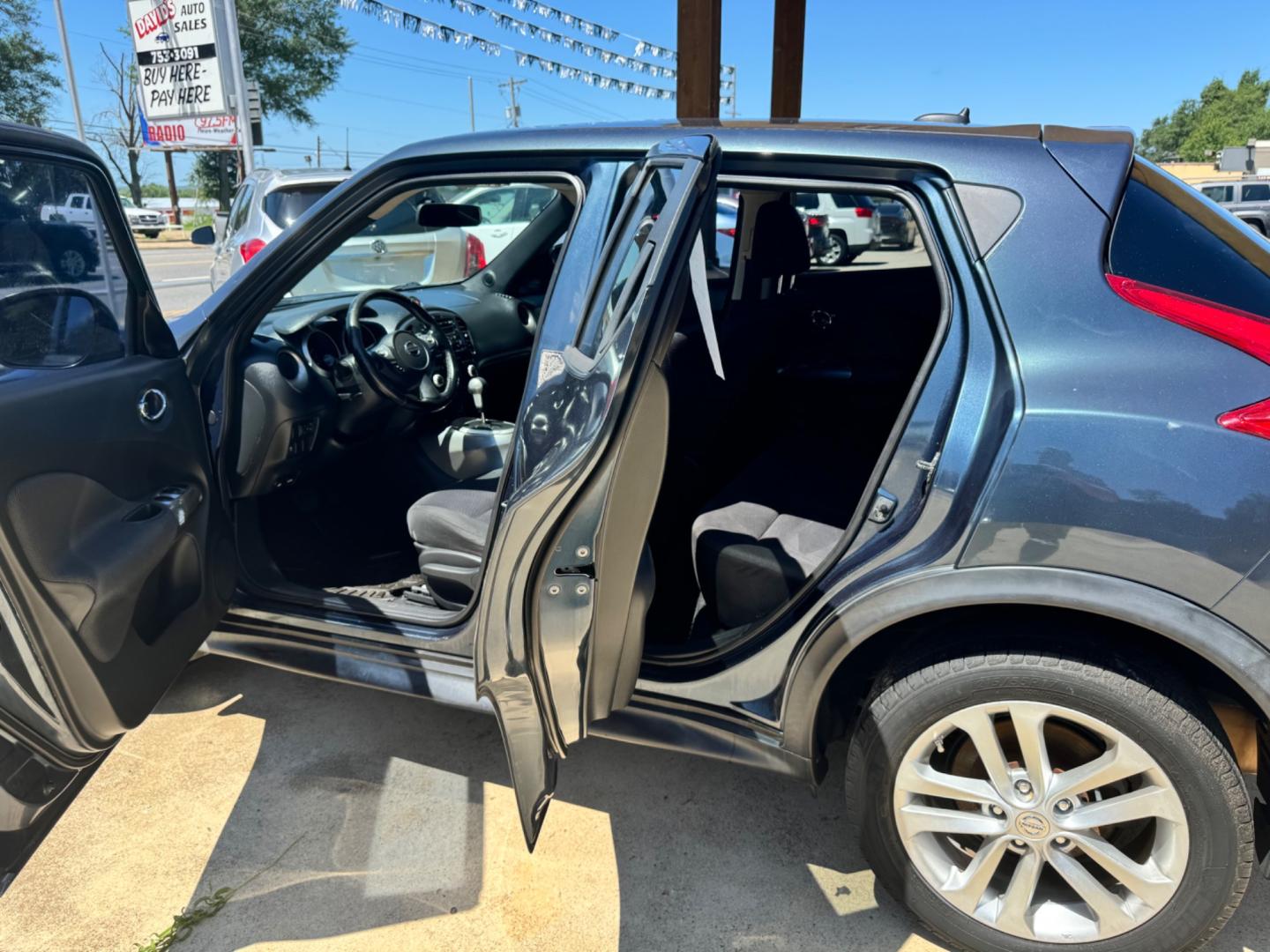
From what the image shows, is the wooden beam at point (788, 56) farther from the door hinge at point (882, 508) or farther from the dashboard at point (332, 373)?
the door hinge at point (882, 508)

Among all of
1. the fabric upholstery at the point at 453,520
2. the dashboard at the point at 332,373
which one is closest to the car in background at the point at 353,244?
the dashboard at the point at 332,373

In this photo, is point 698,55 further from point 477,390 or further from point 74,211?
point 74,211

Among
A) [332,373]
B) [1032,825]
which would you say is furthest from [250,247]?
[1032,825]

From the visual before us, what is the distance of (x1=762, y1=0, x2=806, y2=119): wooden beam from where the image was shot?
17.9ft

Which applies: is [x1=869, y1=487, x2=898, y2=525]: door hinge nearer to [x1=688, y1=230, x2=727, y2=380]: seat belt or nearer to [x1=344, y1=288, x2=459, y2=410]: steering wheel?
[x1=688, y1=230, x2=727, y2=380]: seat belt

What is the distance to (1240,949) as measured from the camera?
1.76 metres

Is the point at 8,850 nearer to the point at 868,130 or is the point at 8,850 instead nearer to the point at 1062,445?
the point at 1062,445

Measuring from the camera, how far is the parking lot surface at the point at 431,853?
6.03 ft

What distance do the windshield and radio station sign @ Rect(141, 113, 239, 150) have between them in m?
9.10

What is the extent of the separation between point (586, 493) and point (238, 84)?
1502 cm

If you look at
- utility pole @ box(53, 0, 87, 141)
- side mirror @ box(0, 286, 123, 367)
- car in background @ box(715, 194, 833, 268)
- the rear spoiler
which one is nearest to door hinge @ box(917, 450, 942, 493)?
the rear spoiler

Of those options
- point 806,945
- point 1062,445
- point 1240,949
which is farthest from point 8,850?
point 1240,949

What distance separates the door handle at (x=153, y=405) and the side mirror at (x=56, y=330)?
0.32 ft

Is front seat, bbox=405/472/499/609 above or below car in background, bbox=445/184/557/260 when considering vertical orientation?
below
